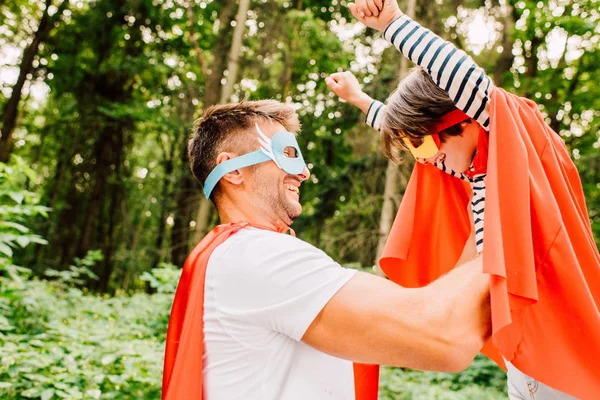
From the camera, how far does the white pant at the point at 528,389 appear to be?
185 centimetres

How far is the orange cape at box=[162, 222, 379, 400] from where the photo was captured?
1536 millimetres

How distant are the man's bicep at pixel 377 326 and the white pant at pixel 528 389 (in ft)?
2.85

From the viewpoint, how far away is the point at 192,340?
1.58m

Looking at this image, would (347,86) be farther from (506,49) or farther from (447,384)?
(506,49)

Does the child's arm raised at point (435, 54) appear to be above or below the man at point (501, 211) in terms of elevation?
above

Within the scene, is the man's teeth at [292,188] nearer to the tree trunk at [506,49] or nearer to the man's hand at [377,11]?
the man's hand at [377,11]

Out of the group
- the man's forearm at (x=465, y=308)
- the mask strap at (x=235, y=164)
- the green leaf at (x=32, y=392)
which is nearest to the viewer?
the man's forearm at (x=465, y=308)

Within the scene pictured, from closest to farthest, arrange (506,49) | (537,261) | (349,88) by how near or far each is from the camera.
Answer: (537,261) < (349,88) < (506,49)

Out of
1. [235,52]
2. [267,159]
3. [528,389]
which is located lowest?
[528,389]

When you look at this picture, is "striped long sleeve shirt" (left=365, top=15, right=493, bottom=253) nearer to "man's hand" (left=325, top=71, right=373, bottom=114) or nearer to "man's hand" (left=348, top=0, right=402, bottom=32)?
"man's hand" (left=348, top=0, right=402, bottom=32)

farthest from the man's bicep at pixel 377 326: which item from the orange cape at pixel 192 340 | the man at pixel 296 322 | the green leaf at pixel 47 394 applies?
the green leaf at pixel 47 394

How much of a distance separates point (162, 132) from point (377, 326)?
13830 millimetres

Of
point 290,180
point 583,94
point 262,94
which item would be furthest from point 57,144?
point 290,180

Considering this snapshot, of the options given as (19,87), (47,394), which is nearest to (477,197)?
(47,394)
